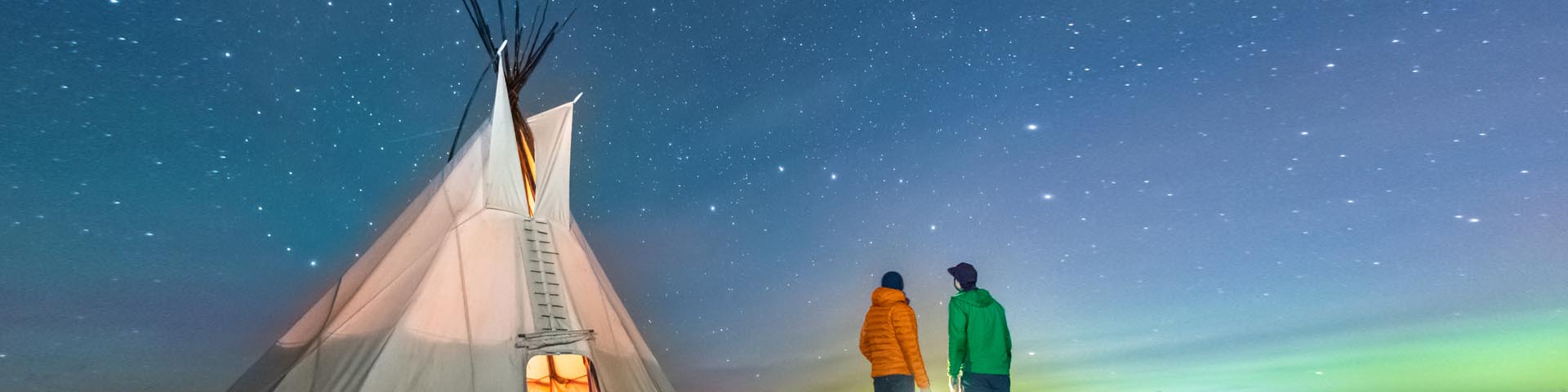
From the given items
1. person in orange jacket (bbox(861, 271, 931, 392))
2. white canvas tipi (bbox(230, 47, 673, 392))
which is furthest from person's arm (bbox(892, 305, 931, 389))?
white canvas tipi (bbox(230, 47, 673, 392))

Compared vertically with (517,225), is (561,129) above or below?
above

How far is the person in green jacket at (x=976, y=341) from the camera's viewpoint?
4.88m

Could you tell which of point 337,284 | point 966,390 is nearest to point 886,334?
point 966,390

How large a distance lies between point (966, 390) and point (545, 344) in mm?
4414

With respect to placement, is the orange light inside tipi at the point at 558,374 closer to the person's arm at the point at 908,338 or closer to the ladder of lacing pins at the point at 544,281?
the ladder of lacing pins at the point at 544,281

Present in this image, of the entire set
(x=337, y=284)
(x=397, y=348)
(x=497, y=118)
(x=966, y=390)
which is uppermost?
(x=497, y=118)

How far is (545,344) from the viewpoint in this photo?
25.3 ft

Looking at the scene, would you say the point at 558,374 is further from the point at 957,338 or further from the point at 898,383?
the point at 957,338

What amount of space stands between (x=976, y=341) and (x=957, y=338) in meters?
0.12

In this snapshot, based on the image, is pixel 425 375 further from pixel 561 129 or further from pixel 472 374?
pixel 561 129

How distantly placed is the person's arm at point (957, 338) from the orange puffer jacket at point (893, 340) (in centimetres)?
40

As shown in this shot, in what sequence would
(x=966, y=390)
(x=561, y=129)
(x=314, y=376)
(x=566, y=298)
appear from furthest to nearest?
(x=561, y=129) < (x=566, y=298) < (x=314, y=376) < (x=966, y=390)

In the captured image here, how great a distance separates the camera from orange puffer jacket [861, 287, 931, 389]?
5.41 m

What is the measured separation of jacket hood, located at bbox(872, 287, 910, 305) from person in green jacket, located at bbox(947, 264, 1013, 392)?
0.53m
